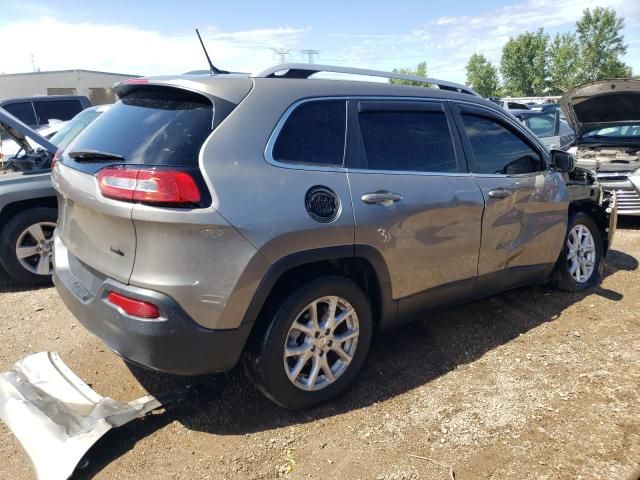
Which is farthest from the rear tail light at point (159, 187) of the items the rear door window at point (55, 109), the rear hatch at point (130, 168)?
the rear door window at point (55, 109)

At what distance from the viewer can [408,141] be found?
3285 mm

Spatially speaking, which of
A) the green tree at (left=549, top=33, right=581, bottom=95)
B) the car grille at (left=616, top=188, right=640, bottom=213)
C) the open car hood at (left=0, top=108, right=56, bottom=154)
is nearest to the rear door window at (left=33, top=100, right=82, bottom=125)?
the open car hood at (left=0, top=108, right=56, bottom=154)

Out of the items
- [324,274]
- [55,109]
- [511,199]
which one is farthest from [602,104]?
[55,109]

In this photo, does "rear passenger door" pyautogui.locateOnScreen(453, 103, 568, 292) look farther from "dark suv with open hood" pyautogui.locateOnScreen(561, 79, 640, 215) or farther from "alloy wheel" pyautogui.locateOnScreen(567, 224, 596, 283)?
"dark suv with open hood" pyautogui.locateOnScreen(561, 79, 640, 215)

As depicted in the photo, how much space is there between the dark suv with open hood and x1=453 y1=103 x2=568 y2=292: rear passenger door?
11.4ft

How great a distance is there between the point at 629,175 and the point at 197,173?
680 centimetres

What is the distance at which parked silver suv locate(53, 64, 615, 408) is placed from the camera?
2389mm

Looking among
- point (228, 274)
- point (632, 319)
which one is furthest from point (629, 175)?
point (228, 274)

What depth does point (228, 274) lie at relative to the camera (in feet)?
7.93

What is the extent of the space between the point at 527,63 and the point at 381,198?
75.0 metres

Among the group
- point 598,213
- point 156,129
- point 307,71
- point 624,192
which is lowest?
point 624,192

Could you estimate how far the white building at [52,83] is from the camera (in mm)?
35375

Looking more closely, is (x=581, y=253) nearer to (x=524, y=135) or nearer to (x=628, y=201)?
(x=524, y=135)

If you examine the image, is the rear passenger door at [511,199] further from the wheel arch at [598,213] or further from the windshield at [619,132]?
the windshield at [619,132]
